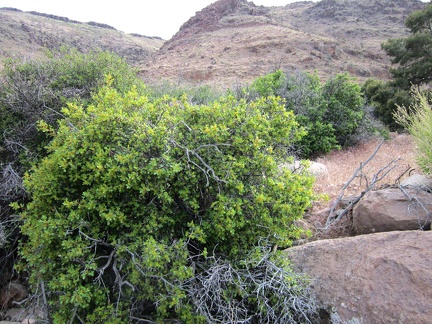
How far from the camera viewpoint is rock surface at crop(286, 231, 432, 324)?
2672 millimetres

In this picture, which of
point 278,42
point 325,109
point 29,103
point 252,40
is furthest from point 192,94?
point 252,40

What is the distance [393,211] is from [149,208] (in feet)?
9.03

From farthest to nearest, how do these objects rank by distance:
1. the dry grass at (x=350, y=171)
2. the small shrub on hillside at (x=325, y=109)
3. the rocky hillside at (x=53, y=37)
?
1. the rocky hillside at (x=53, y=37)
2. the small shrub on hillside at (x=325, y=109)
3. the dry grass at (x=350, y=171)

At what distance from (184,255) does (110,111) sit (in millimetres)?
1585

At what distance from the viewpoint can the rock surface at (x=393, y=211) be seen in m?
3.68

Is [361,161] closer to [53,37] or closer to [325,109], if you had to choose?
[325,109]

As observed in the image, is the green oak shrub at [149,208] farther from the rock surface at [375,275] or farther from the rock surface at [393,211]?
the rock surface at [393,211]

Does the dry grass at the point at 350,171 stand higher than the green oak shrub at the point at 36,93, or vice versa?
the green oak shrub at the point at 36,93

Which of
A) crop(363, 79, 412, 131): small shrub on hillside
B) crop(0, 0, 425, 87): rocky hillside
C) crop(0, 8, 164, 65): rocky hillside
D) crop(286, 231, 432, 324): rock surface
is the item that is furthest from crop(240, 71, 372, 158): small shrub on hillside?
crop(0, 8, 164, 65): rocky hillside

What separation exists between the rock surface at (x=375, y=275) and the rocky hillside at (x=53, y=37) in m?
23.3

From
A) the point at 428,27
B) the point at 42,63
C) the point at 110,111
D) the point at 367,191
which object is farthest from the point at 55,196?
the point at 428,27

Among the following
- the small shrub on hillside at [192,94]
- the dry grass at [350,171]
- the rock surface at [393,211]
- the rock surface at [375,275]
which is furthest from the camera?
the small shrub on hillside at [192,94]

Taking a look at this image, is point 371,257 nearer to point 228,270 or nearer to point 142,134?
point 228,270

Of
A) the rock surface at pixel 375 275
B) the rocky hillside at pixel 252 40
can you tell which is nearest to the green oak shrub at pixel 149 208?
the rock surface at pixel 375 275
